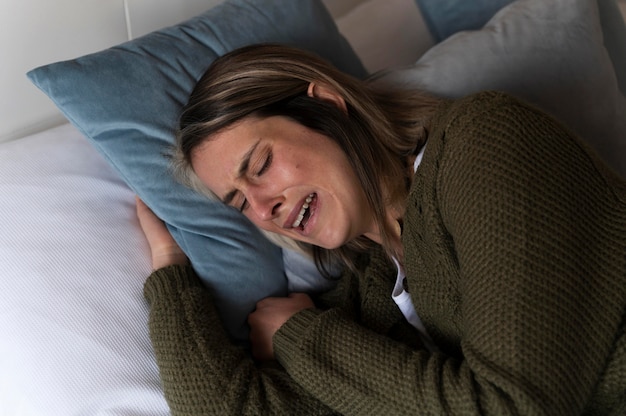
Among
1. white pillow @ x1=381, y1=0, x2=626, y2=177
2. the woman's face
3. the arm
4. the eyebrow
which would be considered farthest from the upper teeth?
white pillow @ x1=381, y1=0, x2=626, y2=177

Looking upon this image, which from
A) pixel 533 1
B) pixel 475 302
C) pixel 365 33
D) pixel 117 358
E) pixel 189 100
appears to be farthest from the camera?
pixel 365 33

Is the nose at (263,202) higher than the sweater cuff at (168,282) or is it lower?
higher

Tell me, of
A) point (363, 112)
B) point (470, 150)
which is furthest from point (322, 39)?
point (470, 150)

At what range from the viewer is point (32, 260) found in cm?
120

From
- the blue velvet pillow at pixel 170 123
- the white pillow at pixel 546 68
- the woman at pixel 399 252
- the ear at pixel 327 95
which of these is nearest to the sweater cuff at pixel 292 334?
the woman at pixel 399 252

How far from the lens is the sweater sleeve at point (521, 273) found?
92 cm

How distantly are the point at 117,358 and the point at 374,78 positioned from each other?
721 mm

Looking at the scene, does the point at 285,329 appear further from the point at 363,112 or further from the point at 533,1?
the point at 533,1

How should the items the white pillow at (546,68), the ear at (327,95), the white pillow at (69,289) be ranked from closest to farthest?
1. the white pillow at (69,289)
2. the ear at (327,95)
3. the white pillow at (546,68)

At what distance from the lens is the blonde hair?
46.8 inches

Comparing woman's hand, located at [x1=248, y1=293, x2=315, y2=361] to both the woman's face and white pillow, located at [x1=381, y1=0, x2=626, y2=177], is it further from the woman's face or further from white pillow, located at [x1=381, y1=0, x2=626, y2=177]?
white pillow, located at [x1=381, y1=0, x2=626, y2=177]

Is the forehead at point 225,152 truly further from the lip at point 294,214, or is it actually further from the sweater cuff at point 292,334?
the sweater cuff at point 292,334

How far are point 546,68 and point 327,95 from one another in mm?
497

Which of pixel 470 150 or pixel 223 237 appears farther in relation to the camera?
pixel 223 237
